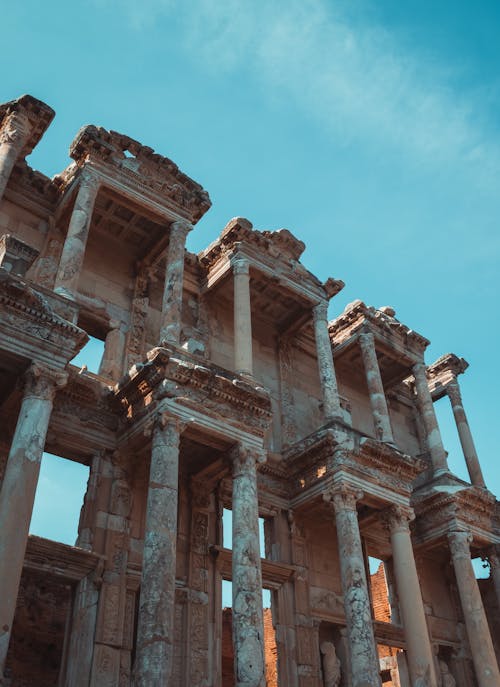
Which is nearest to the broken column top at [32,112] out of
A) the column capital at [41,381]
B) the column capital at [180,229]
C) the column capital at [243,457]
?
the column capital at [180,229]

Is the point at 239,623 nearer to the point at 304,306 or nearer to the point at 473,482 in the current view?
the point at 304,306

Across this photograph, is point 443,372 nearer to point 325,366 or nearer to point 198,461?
point 325,366

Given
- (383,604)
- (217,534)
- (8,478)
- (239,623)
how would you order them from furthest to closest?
1. (383,604)
2. (217,534)
3. (239,623)
4. (8,478)

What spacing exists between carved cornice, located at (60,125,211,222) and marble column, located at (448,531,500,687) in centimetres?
1075

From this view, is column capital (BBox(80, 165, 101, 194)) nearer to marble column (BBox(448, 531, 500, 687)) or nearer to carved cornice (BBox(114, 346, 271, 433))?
carved cornice (BBox(114, 346, 271, 433))

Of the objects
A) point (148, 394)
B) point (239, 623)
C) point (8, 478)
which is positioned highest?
point (148, 394)

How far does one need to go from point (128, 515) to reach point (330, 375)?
6.50 metres

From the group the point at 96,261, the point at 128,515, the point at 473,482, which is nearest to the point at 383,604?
the point at 473,482

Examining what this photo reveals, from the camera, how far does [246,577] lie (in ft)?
40.6

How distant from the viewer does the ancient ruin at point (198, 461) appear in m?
11.7

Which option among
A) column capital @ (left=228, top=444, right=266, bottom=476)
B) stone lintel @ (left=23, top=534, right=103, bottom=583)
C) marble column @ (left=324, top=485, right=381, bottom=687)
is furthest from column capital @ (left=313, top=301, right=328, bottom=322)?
stone lintel @ (left=23, top=534, right=103, bottom=583)

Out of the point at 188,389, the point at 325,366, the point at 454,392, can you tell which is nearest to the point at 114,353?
the point at 188,389

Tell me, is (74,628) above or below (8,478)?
below

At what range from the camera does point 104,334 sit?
654 inches
